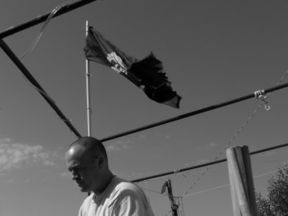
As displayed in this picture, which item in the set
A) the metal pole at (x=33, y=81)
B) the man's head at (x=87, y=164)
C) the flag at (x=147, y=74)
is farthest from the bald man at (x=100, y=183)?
the flag at (x=147, y=74)

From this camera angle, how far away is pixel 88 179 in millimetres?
2459

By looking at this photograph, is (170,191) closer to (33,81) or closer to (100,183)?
(33,81)

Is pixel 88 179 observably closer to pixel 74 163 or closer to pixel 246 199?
pixel 74 163

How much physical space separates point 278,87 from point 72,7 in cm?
229

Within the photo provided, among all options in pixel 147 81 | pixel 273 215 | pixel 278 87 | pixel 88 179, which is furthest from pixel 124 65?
pixel 273 215

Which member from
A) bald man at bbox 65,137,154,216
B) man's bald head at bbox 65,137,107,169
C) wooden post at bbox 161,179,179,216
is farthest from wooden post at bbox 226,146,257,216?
wooden post at bbox 161,179,179,216

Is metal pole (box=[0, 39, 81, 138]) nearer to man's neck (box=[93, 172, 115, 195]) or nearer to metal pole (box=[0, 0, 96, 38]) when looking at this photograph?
metal pole (box=[0, 0, 96, 38])

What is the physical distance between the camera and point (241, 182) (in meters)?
3.15

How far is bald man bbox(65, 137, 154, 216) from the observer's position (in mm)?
2277

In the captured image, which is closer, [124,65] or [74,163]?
[74,163]

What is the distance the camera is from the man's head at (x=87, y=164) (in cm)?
243

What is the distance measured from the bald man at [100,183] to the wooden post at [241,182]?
1027mm

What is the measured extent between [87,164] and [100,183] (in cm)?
14

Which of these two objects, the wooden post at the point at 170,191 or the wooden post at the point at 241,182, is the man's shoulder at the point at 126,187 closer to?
the wooden post at the point at 241,182
